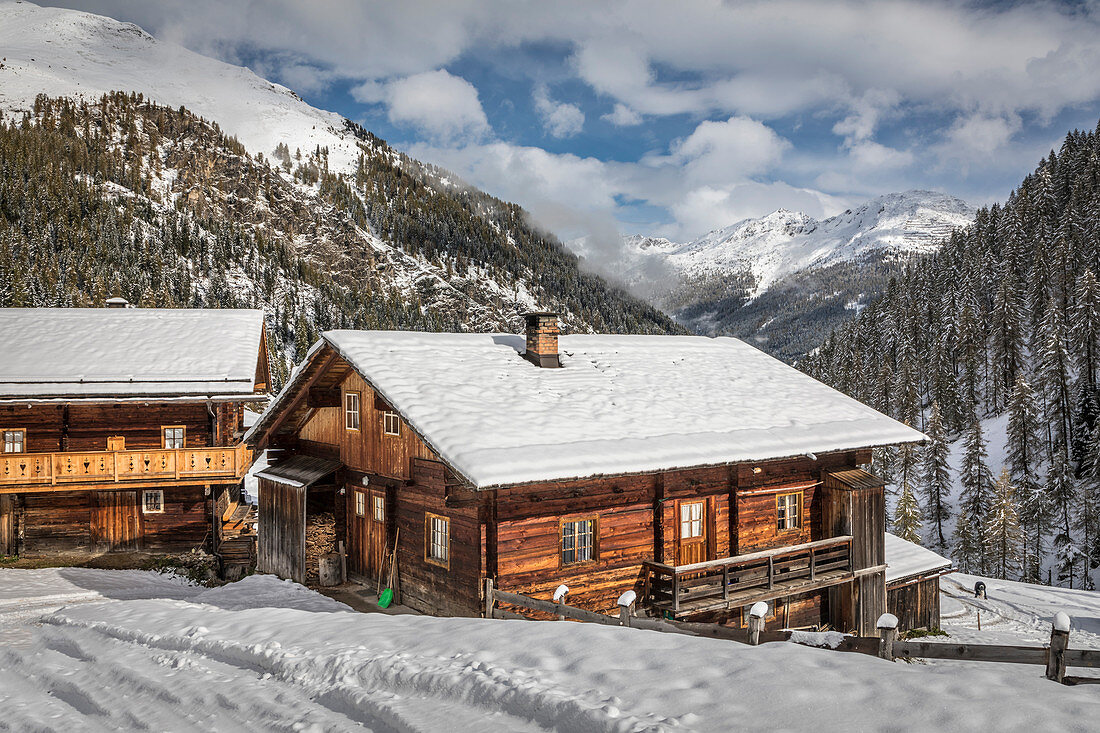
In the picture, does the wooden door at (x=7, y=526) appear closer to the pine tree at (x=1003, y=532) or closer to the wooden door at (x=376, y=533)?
the wooden door at (x=376, y=533)

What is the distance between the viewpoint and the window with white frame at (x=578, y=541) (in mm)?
15570

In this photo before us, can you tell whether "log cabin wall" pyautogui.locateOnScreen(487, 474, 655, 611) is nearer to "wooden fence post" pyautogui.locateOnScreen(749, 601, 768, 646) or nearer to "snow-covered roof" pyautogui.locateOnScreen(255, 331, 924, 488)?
"snow-covered roof" pyautogui.locateOnScreen(255, 331, 924, 488)

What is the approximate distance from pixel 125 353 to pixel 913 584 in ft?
97.4

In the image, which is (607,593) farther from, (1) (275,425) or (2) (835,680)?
(1) (275,425)

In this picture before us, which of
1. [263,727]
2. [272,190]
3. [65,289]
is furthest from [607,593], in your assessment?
[272,190]

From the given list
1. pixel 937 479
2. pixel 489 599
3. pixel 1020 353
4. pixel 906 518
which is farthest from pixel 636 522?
pixel 1020 353

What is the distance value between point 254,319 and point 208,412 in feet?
21.1

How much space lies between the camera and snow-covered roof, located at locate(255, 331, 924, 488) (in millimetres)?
14195

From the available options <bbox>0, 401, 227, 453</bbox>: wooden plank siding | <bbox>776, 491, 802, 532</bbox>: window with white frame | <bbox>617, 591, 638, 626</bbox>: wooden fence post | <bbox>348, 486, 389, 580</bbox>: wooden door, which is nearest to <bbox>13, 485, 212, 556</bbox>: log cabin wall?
<bbox>0, 401, 227, 453</bbox>: wooden plank siding

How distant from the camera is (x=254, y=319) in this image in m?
31.6

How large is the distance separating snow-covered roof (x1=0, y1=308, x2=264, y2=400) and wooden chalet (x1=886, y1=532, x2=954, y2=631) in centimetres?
2304

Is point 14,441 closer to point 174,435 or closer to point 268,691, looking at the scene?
point 174,435

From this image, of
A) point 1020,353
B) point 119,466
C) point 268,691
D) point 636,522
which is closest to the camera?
point 268,691

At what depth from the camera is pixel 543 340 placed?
19344 mm
